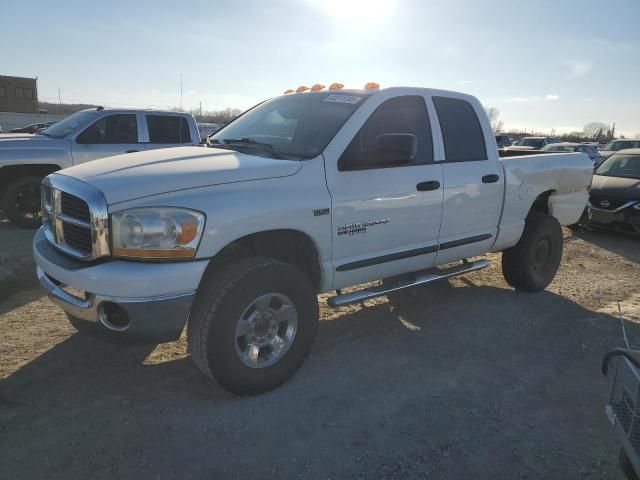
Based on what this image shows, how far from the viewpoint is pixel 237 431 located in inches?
109

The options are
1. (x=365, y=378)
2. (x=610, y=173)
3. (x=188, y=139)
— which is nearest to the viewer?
(x=365, y=378)

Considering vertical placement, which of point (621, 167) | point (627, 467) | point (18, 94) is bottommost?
point (627, 467)

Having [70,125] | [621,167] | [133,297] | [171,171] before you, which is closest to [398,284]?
[171,171]

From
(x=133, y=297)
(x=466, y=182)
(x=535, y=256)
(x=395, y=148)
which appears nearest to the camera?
(x=133, y=297)

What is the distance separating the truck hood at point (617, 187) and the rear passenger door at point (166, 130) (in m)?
7.68

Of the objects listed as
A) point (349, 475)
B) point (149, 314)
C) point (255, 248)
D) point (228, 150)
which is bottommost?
point (349, 475)

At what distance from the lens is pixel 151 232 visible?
2617 mm

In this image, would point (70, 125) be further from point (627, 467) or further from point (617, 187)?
point (617, 187)

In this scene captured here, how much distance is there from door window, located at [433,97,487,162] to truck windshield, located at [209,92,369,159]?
91 centimetres

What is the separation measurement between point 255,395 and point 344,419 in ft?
1.99

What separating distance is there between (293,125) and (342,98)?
45 cm

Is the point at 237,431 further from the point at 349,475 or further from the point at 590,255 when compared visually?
the point at 590,255

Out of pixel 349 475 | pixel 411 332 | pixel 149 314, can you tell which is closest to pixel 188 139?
pixel 411 332

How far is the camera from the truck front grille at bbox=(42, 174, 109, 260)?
2.64 meters
